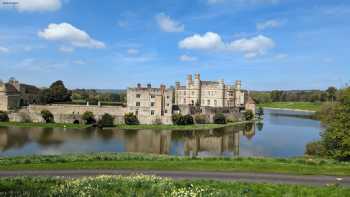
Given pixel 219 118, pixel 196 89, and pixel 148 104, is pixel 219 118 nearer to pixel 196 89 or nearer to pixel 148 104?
pixel 148 104

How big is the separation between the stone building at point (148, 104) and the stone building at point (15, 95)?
24105 millimetres

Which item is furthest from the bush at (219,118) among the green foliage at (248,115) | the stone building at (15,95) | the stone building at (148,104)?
the stone building at (15,95)

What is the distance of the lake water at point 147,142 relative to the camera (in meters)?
34.5

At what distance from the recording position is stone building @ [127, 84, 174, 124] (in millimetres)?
59688

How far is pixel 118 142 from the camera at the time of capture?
40.0m

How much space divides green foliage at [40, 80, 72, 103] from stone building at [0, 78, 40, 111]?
170cm

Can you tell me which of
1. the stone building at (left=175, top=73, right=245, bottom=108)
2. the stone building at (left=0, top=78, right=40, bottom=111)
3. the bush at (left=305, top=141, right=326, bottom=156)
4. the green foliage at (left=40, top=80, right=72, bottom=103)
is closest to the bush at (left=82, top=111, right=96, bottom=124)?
the stone building at (left=0, top=78, right=40, bottom=111)

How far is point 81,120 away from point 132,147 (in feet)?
79.4

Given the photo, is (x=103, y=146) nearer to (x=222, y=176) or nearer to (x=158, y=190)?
(x=222, y=176)

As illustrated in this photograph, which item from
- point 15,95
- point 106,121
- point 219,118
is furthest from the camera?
point 219,118

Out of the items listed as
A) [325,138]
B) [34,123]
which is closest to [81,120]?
[34,123]

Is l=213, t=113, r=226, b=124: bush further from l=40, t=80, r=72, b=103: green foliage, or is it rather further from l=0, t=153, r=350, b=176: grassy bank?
l=0, t=153, r=350, b=176: grassy bank

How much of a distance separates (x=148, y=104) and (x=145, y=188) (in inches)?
1903

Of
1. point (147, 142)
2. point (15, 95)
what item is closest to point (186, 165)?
point (147, 142)
